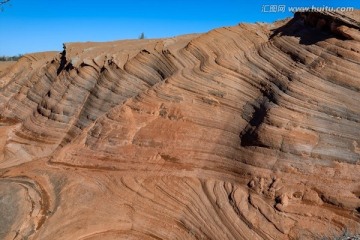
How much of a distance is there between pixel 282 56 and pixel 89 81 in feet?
26.6

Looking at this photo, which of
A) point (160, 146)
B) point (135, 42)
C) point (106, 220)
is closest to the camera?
point (106, 220)

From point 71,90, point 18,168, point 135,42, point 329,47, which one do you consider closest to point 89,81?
point 71,90

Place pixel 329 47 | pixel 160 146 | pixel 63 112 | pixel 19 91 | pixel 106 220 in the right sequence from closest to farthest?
pixel 106 220
pixel 329 47
pixel 160 146
pixel 63 112
pixel 19 91

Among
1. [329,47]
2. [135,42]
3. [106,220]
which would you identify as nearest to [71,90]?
[135,42]

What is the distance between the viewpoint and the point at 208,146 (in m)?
12.7

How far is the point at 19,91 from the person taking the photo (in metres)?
21.7

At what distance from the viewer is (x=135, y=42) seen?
19.0 m

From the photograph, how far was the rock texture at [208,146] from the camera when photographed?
34.5 feet

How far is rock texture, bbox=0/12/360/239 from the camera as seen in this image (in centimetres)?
1051

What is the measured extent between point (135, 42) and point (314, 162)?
36.0 ft

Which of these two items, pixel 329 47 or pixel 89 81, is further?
pixel 89 81

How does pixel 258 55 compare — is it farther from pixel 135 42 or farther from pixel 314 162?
pixel 135 42

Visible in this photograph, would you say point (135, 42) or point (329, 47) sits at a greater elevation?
point (135, 42)

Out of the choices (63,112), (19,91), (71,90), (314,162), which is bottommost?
(314,162)
